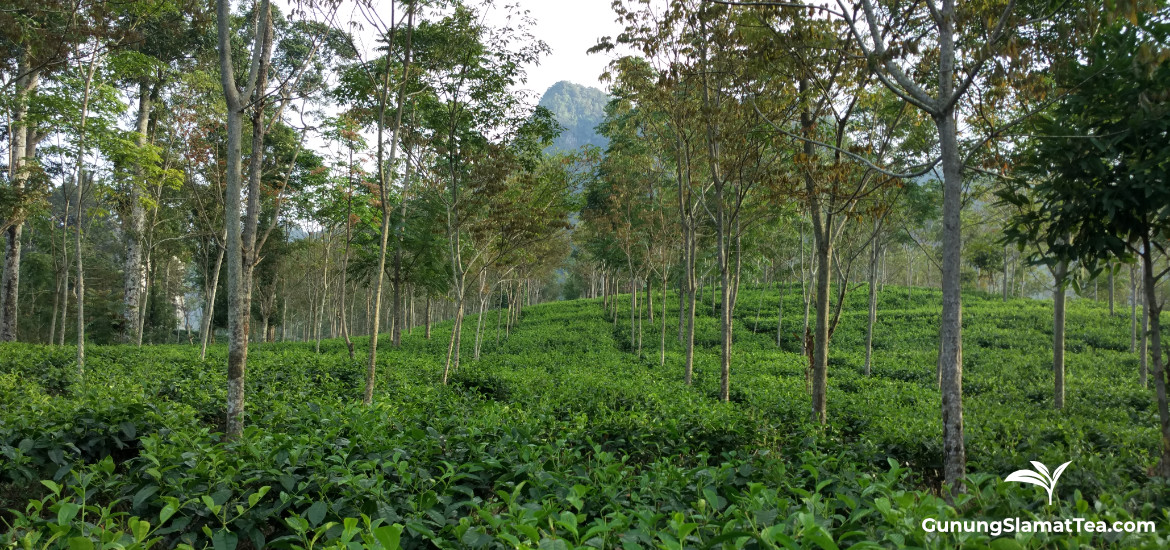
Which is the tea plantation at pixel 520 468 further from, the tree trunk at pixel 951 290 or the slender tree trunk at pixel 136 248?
the slender tree trunk at pixel 136 248

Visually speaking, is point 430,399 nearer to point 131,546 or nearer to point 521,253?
point 131,546

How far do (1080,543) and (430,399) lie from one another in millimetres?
6233

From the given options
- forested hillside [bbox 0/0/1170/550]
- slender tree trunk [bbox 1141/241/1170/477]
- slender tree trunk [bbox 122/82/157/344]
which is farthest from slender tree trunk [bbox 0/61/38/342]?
slender tree trunk [bbox 1141/241/1170/477]

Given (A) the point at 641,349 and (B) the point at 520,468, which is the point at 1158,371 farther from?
(A) the point at 641,349

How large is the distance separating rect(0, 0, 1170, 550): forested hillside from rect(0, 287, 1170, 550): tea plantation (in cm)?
3

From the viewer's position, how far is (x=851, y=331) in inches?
878

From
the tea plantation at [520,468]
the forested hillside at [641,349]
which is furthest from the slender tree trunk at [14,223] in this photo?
the tea plantation at [520,468]

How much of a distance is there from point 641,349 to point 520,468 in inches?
670

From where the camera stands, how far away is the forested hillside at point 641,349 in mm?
2818

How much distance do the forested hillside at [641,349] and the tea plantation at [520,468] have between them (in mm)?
35

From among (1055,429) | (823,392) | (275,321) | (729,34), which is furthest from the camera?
(275,321)

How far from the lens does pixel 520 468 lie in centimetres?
343

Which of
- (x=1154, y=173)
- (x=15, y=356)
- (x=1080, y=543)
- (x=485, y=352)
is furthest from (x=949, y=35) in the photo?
(x=485, y=352)

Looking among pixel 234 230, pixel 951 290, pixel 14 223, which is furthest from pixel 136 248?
pixel 951 290
